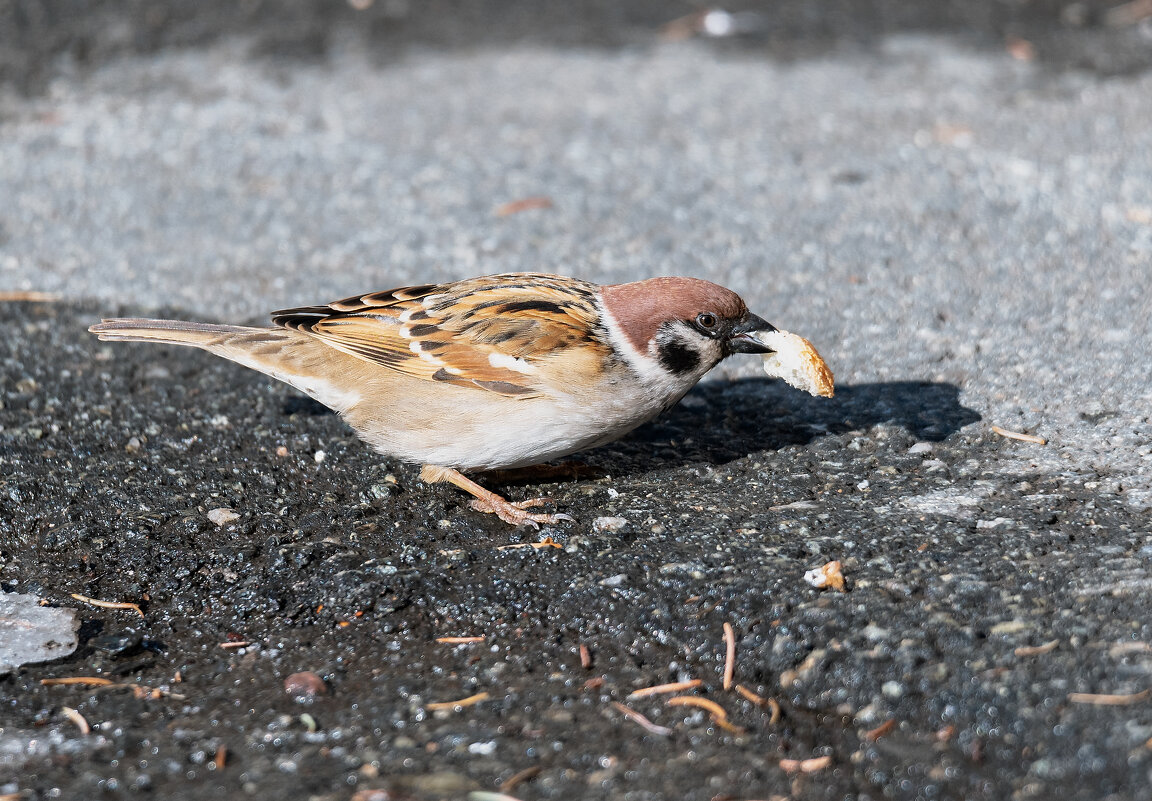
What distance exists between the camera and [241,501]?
414 cm

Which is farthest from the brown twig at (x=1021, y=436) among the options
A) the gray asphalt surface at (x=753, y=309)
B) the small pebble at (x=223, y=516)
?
the small pebble at (x=223, y=516)

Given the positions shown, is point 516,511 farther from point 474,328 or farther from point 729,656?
point 729,656

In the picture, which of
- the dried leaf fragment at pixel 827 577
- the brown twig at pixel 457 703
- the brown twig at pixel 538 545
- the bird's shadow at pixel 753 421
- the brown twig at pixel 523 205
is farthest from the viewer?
the brown twig at pixel 523 205

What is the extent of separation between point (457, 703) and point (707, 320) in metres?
1.69

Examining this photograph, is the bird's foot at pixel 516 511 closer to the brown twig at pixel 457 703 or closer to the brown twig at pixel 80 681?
the brown twig at pixel 457 703

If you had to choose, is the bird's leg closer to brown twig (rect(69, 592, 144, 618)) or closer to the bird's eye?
the bird's eye

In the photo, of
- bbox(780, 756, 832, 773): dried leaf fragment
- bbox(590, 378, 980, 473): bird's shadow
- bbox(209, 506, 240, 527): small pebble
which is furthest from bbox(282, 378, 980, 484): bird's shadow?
bbox(780, 756, 832, 773): dried leaf fragment

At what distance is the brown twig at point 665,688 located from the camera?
3.09 metres

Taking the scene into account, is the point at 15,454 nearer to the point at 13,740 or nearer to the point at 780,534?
the point at 13,740

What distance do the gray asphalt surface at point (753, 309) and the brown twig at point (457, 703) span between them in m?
0.04

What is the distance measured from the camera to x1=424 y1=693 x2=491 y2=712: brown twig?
305 cm

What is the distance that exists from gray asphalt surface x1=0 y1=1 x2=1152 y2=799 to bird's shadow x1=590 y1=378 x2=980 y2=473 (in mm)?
20

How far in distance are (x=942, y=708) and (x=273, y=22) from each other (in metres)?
7.60

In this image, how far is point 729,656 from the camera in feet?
10.5
